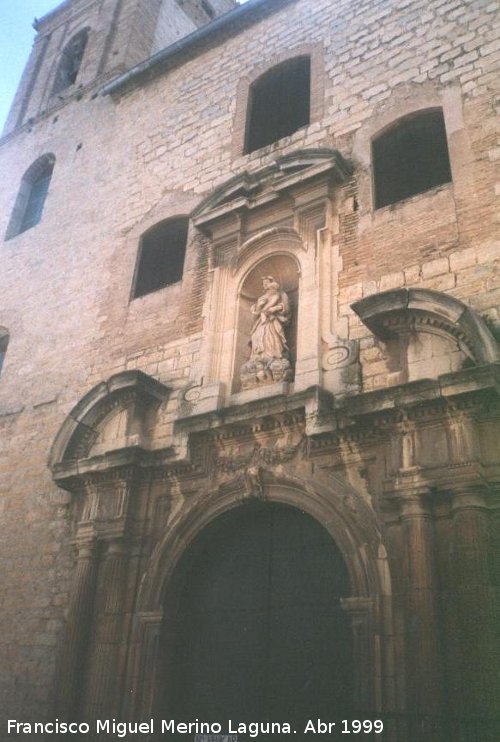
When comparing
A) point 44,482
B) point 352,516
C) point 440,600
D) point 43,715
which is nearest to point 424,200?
point 352,516

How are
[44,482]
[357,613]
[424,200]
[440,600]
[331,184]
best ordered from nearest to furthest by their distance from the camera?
[440,600]
[357,613]
[424,200]
[331,184]
[44,482]

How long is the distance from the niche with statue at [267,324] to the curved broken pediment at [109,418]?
1.08 metres

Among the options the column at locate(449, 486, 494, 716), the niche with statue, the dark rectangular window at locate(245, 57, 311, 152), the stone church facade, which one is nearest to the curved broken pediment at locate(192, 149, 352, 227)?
the stone church facade

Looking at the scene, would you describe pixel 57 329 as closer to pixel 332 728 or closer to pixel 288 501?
pixel 288 501

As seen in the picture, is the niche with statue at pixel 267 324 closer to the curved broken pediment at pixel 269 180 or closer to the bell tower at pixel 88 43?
the curved broken pediment at pixel 269 180

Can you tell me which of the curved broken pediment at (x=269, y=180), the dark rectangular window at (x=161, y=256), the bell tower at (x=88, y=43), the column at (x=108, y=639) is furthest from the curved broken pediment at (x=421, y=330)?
the bell tower at (x=88, y=43)

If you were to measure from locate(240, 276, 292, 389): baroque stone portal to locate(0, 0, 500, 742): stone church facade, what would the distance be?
35mm

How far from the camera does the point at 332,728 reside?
17.6ft

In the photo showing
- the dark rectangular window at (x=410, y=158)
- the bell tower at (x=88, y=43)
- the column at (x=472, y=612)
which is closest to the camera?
the column at (x=472, y=612)

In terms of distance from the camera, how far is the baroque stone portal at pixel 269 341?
6.81 metres

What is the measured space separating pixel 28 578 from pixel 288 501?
3352 mm

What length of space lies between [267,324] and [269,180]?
187 cm

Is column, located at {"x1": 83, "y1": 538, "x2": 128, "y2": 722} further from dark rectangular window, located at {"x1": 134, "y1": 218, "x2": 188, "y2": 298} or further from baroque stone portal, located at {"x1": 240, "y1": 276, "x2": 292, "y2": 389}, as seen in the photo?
dark rectangular window, located at {"x1": 134, "y1": 218, "x2": 188, "y2": 298}

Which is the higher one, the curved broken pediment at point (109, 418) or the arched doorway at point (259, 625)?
the curved broken pediment at point (109, 418)
